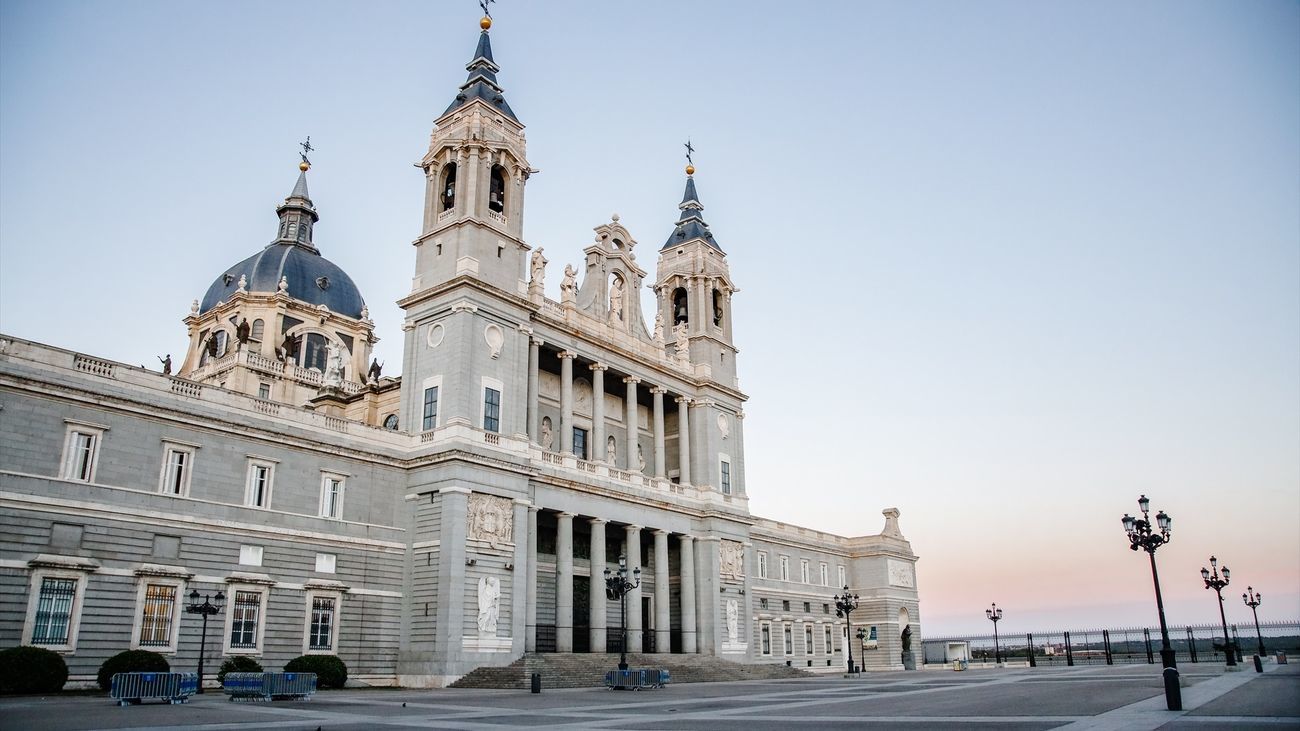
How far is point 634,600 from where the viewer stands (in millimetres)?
50156

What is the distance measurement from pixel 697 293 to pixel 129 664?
1654 inches

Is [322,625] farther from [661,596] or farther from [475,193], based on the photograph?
[475,193]

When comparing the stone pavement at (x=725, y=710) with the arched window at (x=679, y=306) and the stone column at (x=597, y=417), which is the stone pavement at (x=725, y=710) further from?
the arched window at (x=679, y=306)

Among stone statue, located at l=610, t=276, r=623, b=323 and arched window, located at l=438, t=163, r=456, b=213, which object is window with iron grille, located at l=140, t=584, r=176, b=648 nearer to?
arched window, located at l=438, t=163, r=456, b=213

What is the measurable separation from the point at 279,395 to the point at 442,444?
123 feet

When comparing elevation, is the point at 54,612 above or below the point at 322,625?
above

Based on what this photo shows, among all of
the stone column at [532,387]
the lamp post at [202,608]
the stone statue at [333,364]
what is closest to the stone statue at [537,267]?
the stone column at [532,387]

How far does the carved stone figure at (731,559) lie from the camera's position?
186 feet

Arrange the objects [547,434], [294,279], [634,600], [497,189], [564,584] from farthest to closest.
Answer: [294,279] → [547,434] → [634,600] → [497,189] → [564,584]

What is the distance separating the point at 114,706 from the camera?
78.2ft

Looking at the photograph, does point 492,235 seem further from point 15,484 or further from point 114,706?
point 114,706

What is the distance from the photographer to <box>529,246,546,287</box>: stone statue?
161 feet

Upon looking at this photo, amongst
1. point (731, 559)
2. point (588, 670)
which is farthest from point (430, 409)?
point (731, 559)

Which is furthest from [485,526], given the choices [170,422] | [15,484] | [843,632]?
[843,632]
